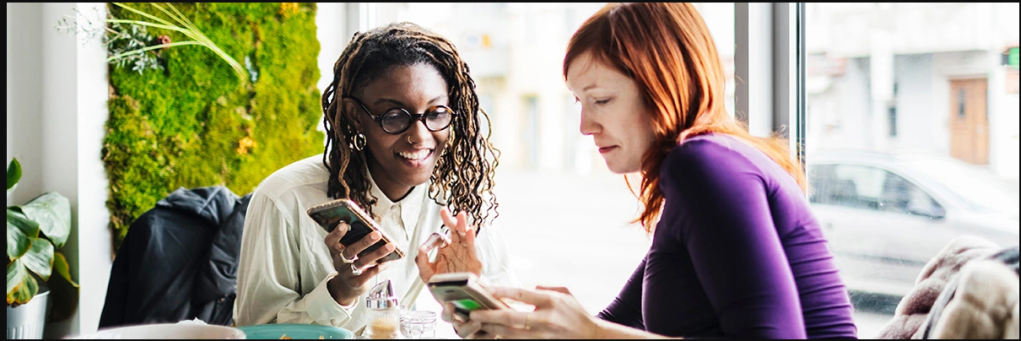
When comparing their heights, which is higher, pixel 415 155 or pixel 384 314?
pixel 415 155

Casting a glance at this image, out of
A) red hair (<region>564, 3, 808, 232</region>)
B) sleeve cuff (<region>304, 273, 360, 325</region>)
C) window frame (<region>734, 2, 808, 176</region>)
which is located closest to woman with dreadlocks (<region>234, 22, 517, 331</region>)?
sleeve cuff (<region>304, 273, 360, 325</region>)

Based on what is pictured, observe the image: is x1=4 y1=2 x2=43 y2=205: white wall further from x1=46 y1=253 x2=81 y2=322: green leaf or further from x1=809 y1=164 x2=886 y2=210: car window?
x1=809 y1=164 x2=886 y2=210: car window

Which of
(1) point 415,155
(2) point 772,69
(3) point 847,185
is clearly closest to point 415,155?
(1) point 415,155

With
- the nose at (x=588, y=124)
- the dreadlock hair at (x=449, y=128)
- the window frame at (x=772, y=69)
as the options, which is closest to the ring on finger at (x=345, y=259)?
the dreadlock hair at (x=449, y=128)

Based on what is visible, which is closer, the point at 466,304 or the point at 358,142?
the point at 466,304

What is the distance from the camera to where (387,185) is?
1630 mm

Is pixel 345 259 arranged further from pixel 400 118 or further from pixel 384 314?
pixel 400 118

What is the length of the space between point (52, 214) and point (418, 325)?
1365mm

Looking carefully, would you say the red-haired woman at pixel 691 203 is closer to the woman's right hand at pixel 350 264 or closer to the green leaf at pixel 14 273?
the woman's right hand at pixel 350 264

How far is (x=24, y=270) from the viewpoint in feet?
6.49

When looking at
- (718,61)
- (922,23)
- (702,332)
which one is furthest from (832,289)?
(922,23)

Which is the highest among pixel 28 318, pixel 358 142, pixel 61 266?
pixel 358 142

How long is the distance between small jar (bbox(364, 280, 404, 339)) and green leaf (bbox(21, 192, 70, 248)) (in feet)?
4.11

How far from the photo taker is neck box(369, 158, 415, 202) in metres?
1.61
